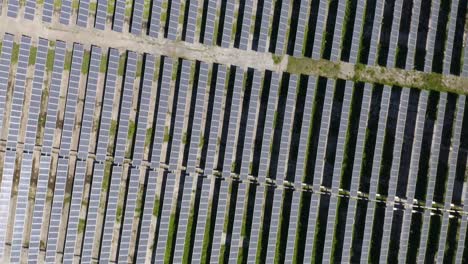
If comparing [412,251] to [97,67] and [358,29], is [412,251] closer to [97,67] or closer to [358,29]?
[358,29]

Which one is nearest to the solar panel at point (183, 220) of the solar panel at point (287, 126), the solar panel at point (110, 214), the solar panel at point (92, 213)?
the solar panel at point (110, 214)

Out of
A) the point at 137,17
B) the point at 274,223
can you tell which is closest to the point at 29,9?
the point at 137,17

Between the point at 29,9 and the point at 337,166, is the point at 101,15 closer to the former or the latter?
the point at 29,9

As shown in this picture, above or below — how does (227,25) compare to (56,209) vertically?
above

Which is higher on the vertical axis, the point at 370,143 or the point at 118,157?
the point at 370,143

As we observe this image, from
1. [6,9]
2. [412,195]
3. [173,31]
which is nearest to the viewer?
[6,9]

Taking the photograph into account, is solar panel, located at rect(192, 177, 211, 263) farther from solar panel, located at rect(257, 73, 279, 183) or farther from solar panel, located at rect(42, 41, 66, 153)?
solar panel, located at rect(42, 41, 66, 153)

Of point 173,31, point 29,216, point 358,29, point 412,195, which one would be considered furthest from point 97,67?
point 412,195
